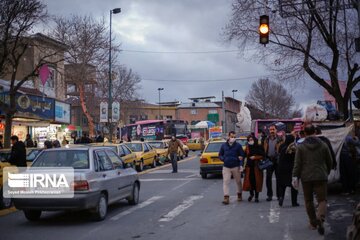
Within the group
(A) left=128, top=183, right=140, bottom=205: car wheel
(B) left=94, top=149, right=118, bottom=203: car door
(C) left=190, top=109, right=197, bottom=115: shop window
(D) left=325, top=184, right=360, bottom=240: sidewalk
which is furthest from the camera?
(C) left=190, top=109, right=197, bottom=115: shop window

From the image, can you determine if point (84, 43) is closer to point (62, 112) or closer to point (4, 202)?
point (62, 112)

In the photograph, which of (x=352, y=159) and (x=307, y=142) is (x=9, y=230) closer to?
(x=307, y=142)

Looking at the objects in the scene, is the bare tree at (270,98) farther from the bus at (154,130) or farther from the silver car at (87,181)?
the silver car at (87,181)

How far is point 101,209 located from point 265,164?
4.35 m

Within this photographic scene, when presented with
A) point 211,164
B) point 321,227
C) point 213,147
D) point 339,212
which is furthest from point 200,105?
point 321,227

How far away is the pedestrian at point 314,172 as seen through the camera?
26.5ft

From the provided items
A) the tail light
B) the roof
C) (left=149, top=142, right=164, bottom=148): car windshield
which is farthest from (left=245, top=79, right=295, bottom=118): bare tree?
the tail light

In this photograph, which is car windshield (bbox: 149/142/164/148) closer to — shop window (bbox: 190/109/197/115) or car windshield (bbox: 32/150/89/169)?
car windshield (bbox: 32/150/89/169)

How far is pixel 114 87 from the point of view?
55250mm

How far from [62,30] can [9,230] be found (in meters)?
27.4

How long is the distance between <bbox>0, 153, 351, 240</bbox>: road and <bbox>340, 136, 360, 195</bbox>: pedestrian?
0.71 m

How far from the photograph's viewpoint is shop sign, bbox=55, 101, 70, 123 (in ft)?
103

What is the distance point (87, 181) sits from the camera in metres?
9.34

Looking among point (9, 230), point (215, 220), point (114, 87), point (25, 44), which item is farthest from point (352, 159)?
point (114, 87)
